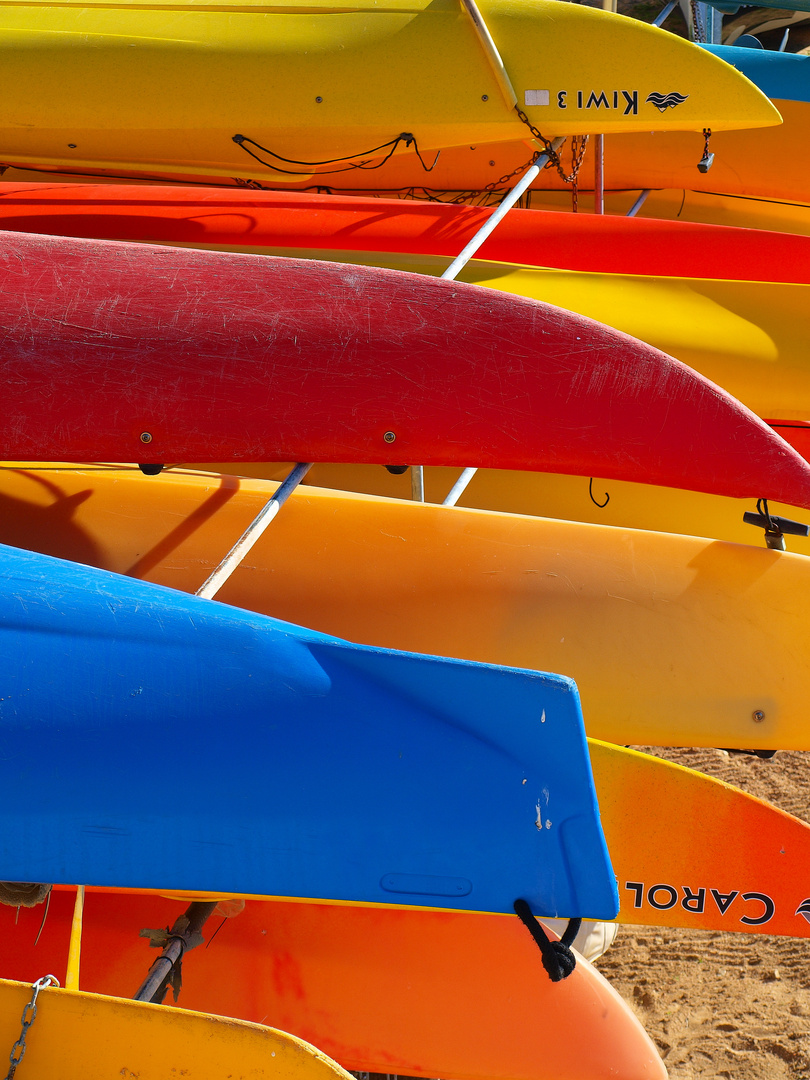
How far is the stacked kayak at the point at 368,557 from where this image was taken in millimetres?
1602

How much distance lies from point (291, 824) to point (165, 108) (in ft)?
10.8

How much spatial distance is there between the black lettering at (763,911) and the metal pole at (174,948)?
1312 mm

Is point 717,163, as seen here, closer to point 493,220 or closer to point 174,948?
point 493,220

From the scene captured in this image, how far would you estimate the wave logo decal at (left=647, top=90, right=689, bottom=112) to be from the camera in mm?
3682

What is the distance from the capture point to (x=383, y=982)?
235 centimetres

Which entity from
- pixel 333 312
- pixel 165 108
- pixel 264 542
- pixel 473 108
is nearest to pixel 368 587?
pixel 264 542

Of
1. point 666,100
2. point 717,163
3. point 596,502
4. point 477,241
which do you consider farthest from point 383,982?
point 717,163

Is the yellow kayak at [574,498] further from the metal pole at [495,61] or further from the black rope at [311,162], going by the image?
the metal pole at [495,61]

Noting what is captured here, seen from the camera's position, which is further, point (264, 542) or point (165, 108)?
point (165, 108)

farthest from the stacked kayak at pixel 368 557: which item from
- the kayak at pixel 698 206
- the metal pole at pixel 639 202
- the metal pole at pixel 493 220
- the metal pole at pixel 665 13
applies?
the metal pole at pixel 665 13

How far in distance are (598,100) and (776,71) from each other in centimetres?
262

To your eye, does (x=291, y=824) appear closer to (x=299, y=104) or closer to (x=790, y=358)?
(x=790, y=358)

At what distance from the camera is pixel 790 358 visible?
11.0 ft

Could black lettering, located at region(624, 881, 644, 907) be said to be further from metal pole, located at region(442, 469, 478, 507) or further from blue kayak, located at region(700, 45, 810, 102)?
blue kayak, located at region(700, 45, 810, 102)
